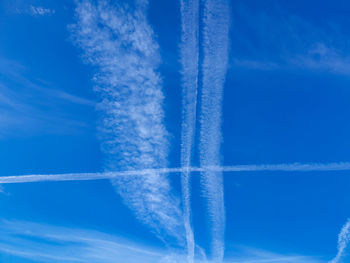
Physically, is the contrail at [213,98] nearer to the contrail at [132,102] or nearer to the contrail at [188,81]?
the contrail at [188,81]

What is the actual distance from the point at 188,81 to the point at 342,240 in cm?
238

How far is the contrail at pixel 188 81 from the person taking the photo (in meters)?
2.12

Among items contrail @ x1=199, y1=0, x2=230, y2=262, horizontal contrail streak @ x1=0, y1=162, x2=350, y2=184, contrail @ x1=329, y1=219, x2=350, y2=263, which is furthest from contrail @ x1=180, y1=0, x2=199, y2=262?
contrail @ x1=329, y1=219, x2=350, y2=263

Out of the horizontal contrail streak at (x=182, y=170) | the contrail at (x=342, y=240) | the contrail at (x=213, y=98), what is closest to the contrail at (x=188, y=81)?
the contrail at (x=213, y=98)

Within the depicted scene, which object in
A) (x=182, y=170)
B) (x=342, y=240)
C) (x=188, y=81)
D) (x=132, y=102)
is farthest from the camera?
(x=342, y=240)

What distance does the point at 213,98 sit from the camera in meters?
2.32

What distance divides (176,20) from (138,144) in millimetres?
1212

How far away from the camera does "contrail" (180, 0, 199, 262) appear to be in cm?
212

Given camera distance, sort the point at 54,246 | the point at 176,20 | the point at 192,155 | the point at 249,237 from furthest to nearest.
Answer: the point at 54,246
the point at 249,237
the point at 192,155
the point at 176,20

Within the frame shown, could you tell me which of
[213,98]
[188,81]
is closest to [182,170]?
[213,98]

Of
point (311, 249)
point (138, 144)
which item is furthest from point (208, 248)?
point (138, 144)

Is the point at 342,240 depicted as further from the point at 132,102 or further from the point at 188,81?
the point at 132,102

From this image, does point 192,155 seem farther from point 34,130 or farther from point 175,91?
point 34,130

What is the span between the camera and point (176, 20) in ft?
7.03
